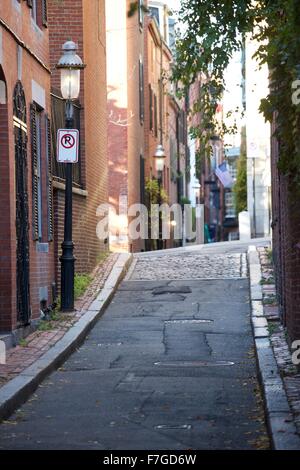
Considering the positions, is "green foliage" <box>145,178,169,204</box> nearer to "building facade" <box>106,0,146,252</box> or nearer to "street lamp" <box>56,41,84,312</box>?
"building facade" <box>106,0,146,252</box>

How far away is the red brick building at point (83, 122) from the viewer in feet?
63.5

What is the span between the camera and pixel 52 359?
1235 cm

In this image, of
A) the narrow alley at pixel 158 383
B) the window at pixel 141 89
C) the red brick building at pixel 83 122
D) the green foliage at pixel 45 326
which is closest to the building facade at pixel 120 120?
the window at pixel 141 89

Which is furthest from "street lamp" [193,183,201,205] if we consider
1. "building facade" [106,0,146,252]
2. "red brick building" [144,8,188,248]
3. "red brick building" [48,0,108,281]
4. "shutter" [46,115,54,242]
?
"shutter" [46,115,54,242]

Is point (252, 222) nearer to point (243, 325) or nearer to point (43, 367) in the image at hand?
point (243, 325)

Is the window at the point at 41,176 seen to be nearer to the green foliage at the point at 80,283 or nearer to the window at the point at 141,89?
the green foliage at the point at 80,283

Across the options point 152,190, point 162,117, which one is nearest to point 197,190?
point 162,117

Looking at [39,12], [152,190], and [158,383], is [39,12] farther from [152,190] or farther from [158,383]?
[152,190]

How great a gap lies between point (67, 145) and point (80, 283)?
3.82 metres

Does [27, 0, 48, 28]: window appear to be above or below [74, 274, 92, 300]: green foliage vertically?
above

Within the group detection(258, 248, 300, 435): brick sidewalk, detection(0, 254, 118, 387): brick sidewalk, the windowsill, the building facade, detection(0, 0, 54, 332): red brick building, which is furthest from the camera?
the building facade

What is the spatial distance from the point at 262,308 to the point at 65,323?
3.20 metres

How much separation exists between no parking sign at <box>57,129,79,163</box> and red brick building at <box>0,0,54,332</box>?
185 mm

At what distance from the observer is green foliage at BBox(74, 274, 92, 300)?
19373 mm
